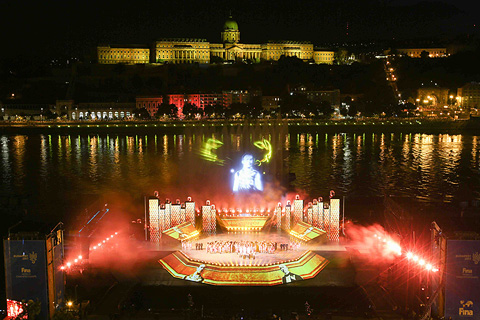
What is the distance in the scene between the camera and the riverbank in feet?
98.5

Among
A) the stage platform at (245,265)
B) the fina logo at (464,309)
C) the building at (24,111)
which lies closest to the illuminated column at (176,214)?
the stage platform at (245,265)

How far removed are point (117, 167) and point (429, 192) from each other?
33.6ft

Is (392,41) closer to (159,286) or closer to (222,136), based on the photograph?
(222,136)

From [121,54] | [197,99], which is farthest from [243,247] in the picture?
[121,54]

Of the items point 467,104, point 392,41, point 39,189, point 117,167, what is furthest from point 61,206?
point 392,41

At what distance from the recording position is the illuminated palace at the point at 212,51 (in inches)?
1786

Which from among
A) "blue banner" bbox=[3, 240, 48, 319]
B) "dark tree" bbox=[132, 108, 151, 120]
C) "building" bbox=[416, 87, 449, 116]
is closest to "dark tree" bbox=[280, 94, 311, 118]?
"dark tree" bbox=[132, 108, 151, 120]

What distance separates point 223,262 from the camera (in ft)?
21.2

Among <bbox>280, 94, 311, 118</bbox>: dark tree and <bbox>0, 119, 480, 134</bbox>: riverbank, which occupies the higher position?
<bbox>280, 94, 311, 118</bbox>: dark tree

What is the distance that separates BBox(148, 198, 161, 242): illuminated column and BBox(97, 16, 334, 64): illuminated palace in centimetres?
3941

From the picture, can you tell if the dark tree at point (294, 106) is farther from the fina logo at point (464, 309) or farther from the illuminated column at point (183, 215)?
the fina logo at point (464, 309)

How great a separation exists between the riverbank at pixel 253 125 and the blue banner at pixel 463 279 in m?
24.9

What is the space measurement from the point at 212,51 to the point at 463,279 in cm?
4481

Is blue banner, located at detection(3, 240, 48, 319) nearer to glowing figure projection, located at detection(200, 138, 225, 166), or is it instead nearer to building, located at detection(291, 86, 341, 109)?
glowing figure projection, located at detection(200, 138, 225, 166)
